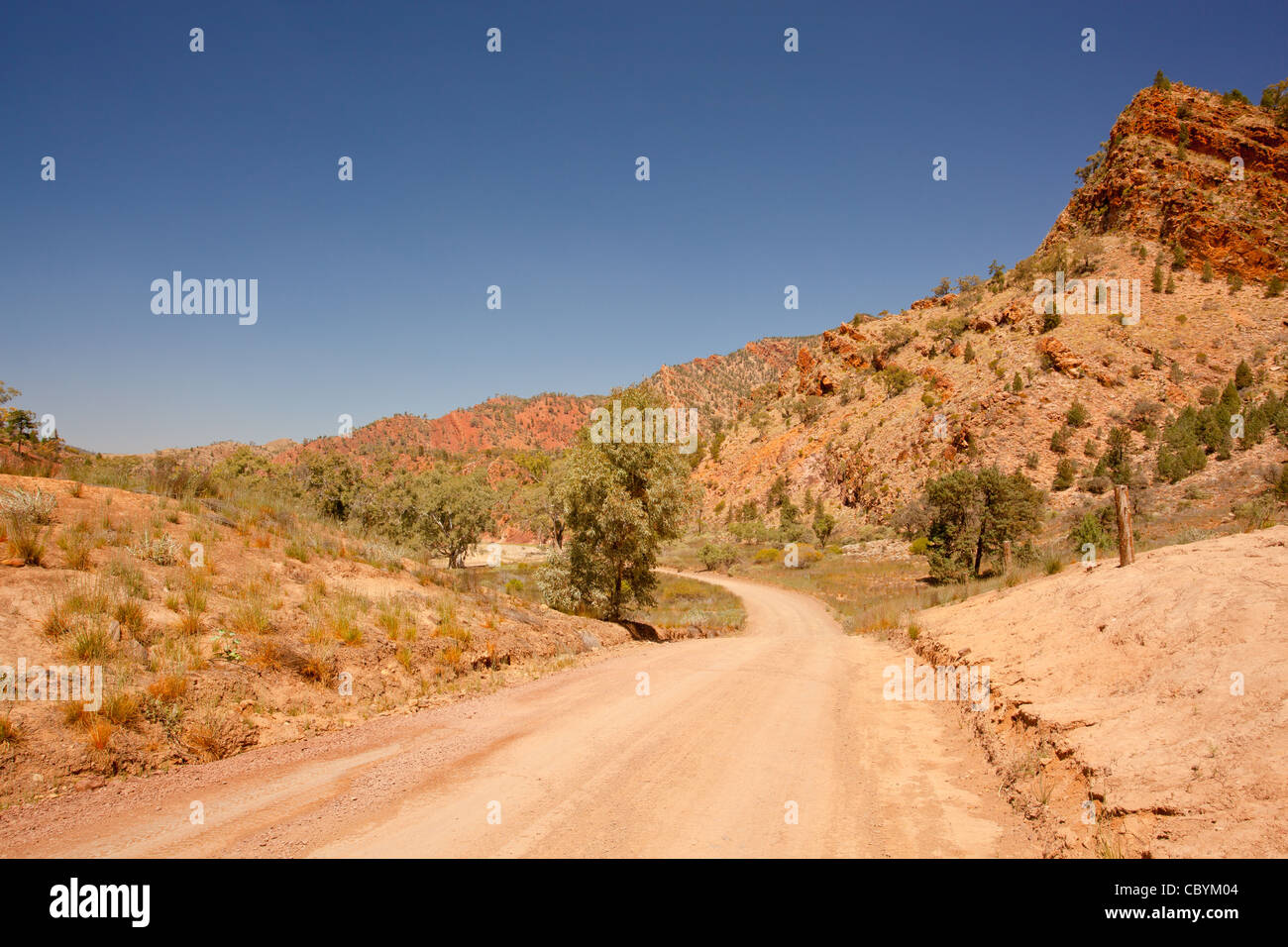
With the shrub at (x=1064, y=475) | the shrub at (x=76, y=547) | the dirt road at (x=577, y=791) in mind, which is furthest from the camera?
the shrub at (x=1064, y=475)

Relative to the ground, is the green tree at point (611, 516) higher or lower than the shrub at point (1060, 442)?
lower

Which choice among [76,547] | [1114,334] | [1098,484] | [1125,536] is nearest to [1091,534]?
[1125,536]

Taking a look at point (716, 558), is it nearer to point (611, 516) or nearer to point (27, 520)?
point (611, 516)

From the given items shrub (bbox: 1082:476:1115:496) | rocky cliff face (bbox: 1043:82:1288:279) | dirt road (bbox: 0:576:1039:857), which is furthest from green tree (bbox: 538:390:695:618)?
rocky cliff face (bbox: 1043:82:1288:279)

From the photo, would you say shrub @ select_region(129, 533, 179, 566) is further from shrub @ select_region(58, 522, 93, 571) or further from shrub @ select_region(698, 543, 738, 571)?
shrub @ select_region(698, 543, 738, 571)

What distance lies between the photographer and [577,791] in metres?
5.35

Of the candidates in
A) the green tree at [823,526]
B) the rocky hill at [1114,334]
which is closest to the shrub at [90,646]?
the rocky hill at [1114,334]

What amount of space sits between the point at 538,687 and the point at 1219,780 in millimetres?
8067

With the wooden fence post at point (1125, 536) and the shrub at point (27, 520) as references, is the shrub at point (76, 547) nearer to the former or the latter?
the shrub at point (27, 520)

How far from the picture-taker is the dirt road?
436cm

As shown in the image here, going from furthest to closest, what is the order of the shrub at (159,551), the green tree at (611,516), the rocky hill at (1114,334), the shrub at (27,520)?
1. the rocky hill at (1114,334)
2. the green tree at (611,516)
3. the shrub at (159,551)
4. the shrub at (27,520)

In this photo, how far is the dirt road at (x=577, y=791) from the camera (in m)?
4.36
